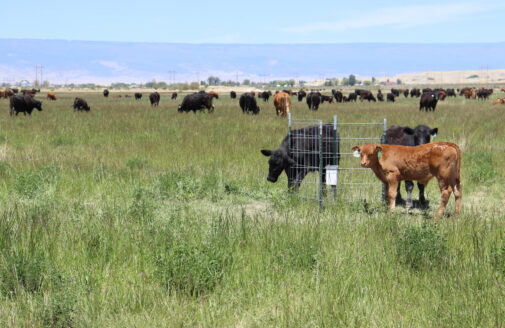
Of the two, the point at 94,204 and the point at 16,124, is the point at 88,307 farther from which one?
the point at 16,124

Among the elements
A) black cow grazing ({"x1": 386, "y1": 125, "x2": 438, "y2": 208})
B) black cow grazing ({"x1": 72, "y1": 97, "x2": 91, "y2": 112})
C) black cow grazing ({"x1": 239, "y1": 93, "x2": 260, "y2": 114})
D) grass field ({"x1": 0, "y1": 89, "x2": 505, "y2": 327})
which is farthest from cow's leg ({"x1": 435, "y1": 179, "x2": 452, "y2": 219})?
black cow grazing ({"x1": 72, "y1": 97, "x2": 91, "y2": 112})

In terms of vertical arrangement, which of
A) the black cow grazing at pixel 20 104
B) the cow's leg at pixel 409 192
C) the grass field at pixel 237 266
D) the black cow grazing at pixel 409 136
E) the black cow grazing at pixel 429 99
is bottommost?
the grass field at pixel 237 266

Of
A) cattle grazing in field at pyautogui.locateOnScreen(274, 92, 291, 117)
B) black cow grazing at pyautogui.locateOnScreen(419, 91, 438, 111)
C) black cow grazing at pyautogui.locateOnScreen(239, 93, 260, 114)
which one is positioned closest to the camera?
cattle grazing in field at pyautogui.locateOnScreen(274, 92, 291, 117)

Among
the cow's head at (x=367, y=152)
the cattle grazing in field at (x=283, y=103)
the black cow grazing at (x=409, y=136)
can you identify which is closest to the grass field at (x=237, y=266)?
the cow's head at (x=367, y=152)

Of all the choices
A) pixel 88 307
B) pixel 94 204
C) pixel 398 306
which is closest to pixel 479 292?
pixel 398 306

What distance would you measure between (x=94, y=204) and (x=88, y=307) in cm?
506

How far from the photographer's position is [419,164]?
29.2 feet

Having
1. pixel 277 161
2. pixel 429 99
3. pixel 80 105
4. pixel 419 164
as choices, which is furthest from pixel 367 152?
pixel 80 105

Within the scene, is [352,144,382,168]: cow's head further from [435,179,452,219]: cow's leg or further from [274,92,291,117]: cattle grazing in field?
[274,92,291,117]: cattle grazing in field

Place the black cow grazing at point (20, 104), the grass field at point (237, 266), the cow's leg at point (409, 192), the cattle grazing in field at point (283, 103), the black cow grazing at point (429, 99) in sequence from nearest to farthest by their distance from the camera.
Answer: the grass field at point (237, 266) < the cow's leg at point (409, 192) < the cattle grazing in field at point (283, 103) < the black cow grazing at point (20, 104) < the black cow grazing at point (429, 99)

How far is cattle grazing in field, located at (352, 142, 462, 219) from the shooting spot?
28.5 ft

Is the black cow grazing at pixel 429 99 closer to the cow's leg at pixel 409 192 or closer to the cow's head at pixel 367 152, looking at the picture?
the cow's leg at pixel 409 192

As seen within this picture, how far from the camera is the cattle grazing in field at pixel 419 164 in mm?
8680

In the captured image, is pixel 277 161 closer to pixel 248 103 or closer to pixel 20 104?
pixel 248 103
